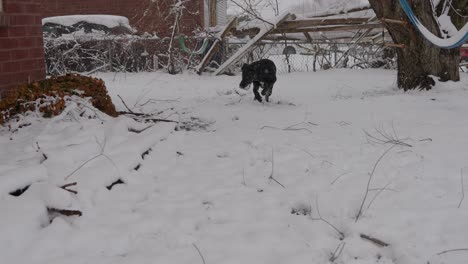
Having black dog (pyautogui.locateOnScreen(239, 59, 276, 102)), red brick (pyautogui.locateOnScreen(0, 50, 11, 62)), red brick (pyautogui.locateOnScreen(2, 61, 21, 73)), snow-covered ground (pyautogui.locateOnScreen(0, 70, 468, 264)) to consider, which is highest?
red brick (pyautogui.locateOnScreen(0, 50, 11, 62))

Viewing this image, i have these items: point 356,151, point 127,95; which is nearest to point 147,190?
point 356,151

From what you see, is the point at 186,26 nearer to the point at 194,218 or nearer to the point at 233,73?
the point at 233,73

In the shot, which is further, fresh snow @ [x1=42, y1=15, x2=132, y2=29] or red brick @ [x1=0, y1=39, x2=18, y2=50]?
fresh snow @ [x1=42, y1=15, x2=132, y2=29]

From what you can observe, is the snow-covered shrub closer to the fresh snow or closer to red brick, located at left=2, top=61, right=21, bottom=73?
red brick, located at left=2, top=61, right=21, bottom=73

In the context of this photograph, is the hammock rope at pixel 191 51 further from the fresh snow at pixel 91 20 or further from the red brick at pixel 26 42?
the red brick at pixel 26 42

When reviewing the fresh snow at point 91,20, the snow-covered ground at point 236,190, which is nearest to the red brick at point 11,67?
the snow-covered ground at point 236,190

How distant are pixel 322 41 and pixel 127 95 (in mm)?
7288

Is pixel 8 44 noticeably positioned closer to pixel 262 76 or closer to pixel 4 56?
pixel 4 56

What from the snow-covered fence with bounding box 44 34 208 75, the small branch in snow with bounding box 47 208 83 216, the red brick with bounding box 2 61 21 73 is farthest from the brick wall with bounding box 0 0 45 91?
the snow-covered fence with bounding box 44 34 208 75

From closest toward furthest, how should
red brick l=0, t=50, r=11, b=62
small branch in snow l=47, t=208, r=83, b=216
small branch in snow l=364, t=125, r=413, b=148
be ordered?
small branch in snow l=47, t=208, r=83, b=216, small branch in snow l=364, t=125, r=413, b=148, red brick l=0, t=50, r=11, b=62

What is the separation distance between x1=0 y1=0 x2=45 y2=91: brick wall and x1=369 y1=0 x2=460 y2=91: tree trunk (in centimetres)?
531

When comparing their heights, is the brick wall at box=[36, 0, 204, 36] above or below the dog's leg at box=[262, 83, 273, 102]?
above

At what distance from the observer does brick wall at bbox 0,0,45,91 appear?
435cm

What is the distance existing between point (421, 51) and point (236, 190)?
17.5 feet
